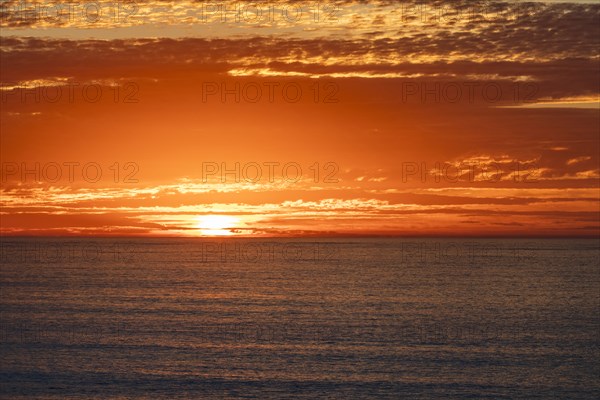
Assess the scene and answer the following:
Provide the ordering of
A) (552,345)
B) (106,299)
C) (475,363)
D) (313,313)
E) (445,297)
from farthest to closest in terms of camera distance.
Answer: (445,297)
(106,299)
(313,313)
(552,345)
(475,363)

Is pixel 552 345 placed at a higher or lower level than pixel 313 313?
higher

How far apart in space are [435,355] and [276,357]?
44.1 ft

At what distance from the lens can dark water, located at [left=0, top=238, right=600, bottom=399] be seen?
2083 inches

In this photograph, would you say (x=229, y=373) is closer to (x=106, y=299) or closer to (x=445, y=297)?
(x=106, y=299)

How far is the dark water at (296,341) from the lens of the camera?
52906mm

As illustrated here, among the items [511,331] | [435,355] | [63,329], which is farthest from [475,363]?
[63,329]

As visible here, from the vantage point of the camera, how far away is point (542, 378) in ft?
185

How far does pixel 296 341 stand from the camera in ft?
226

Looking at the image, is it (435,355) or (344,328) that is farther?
(344,328)

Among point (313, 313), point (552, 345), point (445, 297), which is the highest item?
point (552, 345)

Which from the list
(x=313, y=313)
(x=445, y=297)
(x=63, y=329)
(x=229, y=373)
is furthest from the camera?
(x=445, y=297)

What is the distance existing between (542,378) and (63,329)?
47.0 m

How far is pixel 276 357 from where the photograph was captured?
61.8 m

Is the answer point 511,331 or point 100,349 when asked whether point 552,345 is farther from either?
point 100,349
